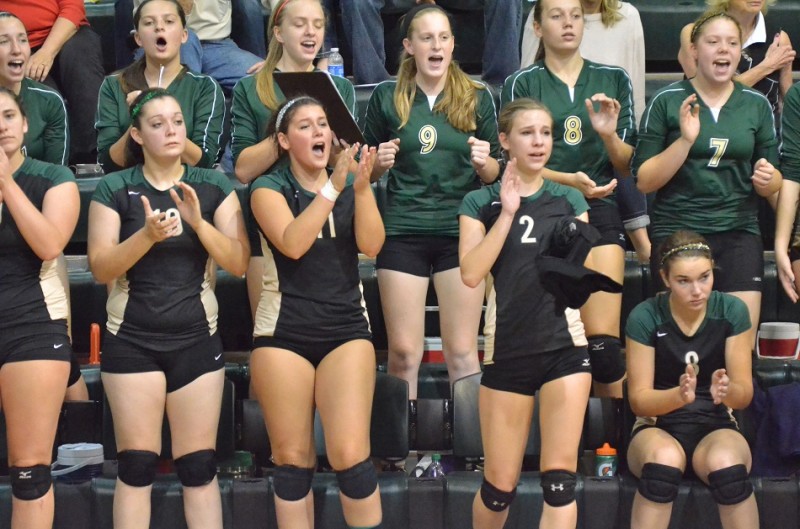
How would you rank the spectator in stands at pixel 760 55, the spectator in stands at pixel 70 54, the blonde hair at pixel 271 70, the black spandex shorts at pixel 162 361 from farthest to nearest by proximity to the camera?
the spectator in stands at pixel 70 54 → the spectator in stands at pixel 760 55 → the blonde hair at pixel 271 70 → the black spandex shorts at pixel 162 361

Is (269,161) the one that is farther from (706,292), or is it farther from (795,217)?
(795,217)

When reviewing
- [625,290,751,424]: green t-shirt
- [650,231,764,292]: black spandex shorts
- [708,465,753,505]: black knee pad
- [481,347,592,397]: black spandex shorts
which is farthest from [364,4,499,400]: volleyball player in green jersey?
[708,465,753,505]: black knee pad

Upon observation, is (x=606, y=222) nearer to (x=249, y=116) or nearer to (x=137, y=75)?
(x=249, y=116)

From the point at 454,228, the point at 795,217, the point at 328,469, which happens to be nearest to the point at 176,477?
the point at 328,469

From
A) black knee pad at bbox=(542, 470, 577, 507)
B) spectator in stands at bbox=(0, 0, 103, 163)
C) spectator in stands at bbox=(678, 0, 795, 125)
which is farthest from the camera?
spectator in stands at bbox=(0, 0, 103, 163)

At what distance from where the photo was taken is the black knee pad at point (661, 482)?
3.84 m

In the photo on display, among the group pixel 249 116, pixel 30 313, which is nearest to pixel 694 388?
pixel 249 116

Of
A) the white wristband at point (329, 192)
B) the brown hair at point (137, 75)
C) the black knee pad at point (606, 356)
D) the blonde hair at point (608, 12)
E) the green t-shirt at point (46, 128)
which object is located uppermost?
the blonde hair at point (608, 12)

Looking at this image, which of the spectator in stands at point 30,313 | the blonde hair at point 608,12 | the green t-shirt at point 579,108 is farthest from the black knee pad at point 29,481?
the blonde hair at point 608,12

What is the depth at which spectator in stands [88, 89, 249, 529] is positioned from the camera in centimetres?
379

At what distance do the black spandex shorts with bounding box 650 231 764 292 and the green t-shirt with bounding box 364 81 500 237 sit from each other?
738mm

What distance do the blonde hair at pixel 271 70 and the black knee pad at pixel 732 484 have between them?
6.36 ft

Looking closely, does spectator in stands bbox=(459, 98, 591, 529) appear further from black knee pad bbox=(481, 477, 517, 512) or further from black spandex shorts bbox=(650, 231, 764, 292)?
black spandex shorts bbox=(650, 231, 764, 292)

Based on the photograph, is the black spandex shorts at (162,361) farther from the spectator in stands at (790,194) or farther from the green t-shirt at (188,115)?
the spectator in stands at (790,194)
